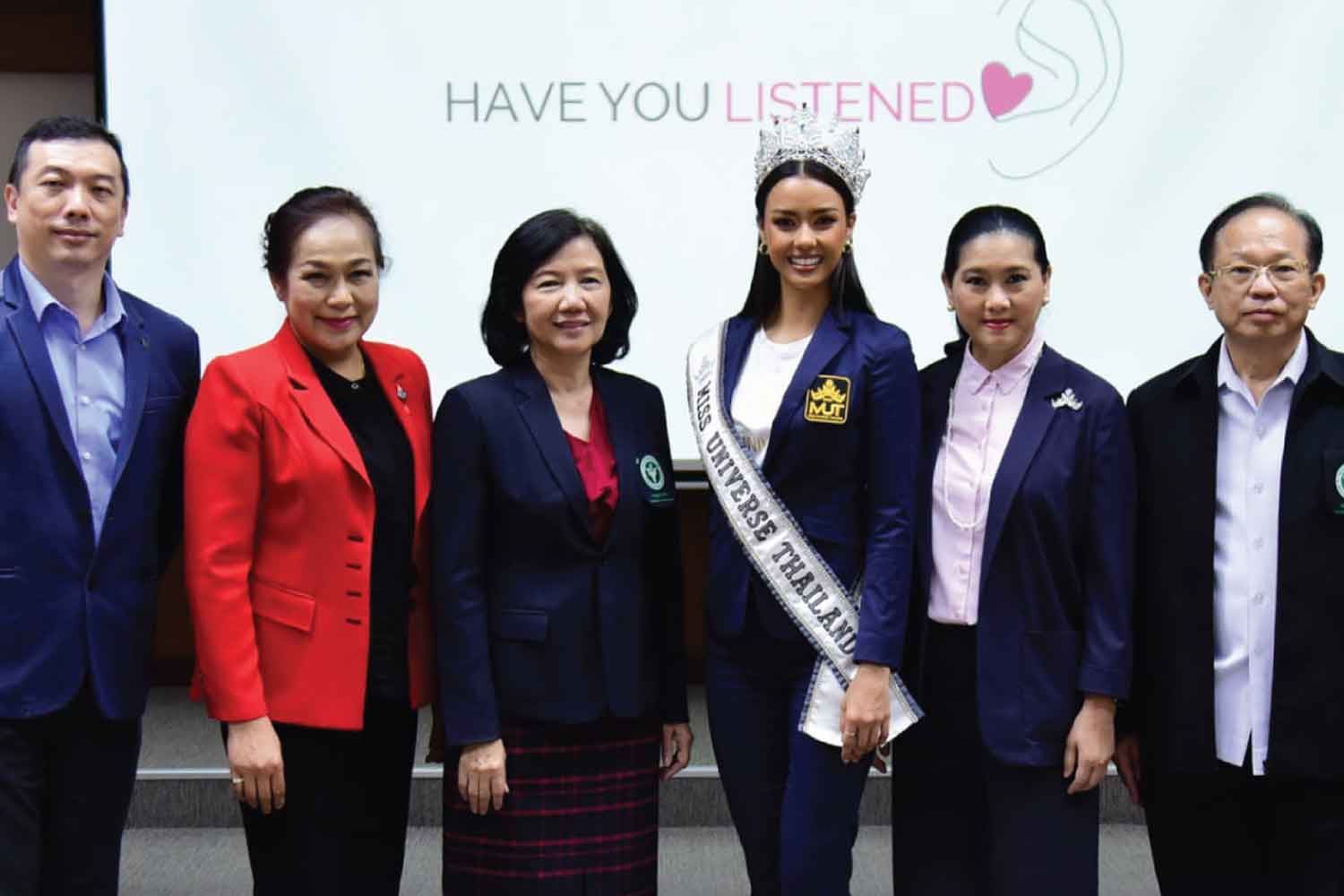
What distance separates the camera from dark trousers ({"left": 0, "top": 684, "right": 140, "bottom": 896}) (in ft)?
6.33

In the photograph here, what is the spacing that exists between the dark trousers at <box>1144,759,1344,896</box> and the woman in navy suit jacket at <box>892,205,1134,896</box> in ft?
0.45

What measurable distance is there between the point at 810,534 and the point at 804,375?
0.76ft

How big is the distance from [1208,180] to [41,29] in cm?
343

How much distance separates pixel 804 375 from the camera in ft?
6.73

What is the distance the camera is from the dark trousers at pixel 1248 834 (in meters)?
1.99

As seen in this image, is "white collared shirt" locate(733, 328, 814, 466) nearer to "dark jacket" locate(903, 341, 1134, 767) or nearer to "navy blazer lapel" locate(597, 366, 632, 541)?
"navy blazer lapel" locate(597, 366, 632, 541)

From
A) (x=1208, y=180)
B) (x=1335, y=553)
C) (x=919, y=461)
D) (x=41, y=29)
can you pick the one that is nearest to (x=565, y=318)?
(x=919, y=461)

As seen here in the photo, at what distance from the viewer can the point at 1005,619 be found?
2.03 metres

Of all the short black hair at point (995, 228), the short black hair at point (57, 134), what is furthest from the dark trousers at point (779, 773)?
the short black hair at point (57, 134)

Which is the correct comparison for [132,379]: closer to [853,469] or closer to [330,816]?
[330,816]

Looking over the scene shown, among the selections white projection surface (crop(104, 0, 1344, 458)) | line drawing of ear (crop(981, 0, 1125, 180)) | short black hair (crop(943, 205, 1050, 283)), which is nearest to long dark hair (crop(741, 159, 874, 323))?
short black hair (crop(943, 205, 1050, 283))

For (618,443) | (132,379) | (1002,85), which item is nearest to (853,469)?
(618,443)

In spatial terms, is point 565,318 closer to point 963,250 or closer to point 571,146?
point 963,250

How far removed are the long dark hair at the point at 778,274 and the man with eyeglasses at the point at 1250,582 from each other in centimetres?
49
